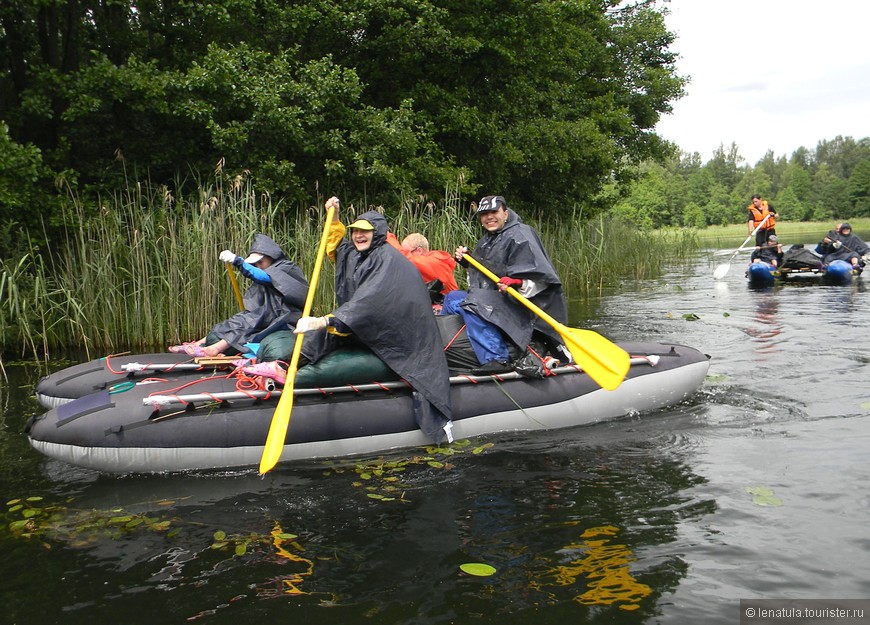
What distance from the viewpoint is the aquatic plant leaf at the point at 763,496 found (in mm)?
4527

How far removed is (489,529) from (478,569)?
54 centimetres

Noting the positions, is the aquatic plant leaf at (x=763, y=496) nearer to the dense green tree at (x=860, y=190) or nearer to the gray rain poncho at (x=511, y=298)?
the gray rain poncho at (x=511, y=298)

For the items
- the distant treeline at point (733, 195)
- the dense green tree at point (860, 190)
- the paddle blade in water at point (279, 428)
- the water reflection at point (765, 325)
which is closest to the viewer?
the paddle blade in water at point (279, 428)

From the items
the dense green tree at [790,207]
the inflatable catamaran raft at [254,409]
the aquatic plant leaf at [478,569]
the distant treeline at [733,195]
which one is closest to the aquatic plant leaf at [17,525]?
the inflatable catamaran raft at [254,409]

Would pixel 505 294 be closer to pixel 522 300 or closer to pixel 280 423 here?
pixel 522 300

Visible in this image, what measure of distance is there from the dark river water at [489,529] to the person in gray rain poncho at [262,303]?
1.64 m

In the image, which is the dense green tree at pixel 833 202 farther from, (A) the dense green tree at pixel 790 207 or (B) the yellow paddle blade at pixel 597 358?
(B) the yellow paddle blade at pixel 597 358

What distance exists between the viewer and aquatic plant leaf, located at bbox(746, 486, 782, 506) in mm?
4527

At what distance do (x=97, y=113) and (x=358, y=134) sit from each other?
12.7ft

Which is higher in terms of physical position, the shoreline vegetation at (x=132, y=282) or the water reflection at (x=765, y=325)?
the shoreline vegetation at (x=132, y=282)

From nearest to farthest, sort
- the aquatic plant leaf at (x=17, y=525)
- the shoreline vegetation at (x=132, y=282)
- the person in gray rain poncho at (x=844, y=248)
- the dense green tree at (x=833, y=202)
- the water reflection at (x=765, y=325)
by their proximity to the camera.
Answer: the aquatic plant leaf at (x=17, y=525) → the shoreline vegetation at (x=132, y=282) → the water reflection at (x=765, y=325) → the person in gray rain poncho at (x=844, y=248) → the dense green tree at (x=833, y=202)

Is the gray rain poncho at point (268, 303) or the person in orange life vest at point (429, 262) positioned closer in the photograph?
the gray rain poncho at point (268, 303)

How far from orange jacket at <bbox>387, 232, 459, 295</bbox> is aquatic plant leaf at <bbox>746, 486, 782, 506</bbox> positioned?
3.42m

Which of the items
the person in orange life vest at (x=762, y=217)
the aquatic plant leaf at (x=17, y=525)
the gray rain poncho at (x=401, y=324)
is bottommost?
the aquatic plant leaf at (x=17, y=525)
